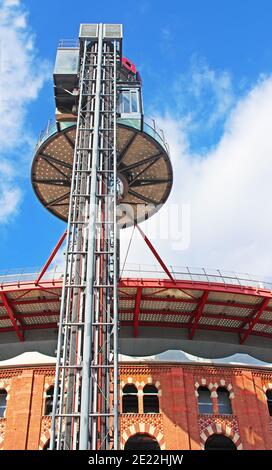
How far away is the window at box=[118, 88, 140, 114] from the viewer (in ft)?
73.4

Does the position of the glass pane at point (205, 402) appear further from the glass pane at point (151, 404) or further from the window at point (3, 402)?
the window at point (3, 402)

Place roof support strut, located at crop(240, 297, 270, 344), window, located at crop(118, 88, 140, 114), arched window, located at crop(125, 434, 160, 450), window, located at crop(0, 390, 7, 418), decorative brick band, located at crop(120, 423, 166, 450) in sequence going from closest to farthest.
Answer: decorative brick band, located at crop(120, 423, 166, 450) → window, located at crop(118, 88, 140, 114) → arched window, located at crop(125, 434, 160, 450) → window, located at crop(0, 390, 7, 418) → roof support strut, located at crop(240, 297, 270, 344)

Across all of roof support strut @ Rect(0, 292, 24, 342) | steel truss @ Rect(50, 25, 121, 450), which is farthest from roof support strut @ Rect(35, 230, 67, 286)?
steel truss @ Rect(50, 25, 121, 450)

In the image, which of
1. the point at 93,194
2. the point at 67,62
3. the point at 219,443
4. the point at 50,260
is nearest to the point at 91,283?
the point at 93,194

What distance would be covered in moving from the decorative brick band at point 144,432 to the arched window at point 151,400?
1.39m

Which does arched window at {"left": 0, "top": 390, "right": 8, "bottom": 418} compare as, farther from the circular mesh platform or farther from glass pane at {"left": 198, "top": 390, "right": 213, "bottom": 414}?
the circular mesh platform

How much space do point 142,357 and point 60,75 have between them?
1456 cm

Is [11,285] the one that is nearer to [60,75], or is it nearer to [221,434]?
[60,75]

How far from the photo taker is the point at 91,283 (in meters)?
15.6

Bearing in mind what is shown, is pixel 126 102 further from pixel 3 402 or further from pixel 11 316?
pixel 3 402

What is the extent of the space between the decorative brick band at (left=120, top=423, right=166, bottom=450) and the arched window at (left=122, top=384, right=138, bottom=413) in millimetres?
1218

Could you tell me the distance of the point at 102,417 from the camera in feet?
46.8

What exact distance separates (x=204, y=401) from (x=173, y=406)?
6.25ft
